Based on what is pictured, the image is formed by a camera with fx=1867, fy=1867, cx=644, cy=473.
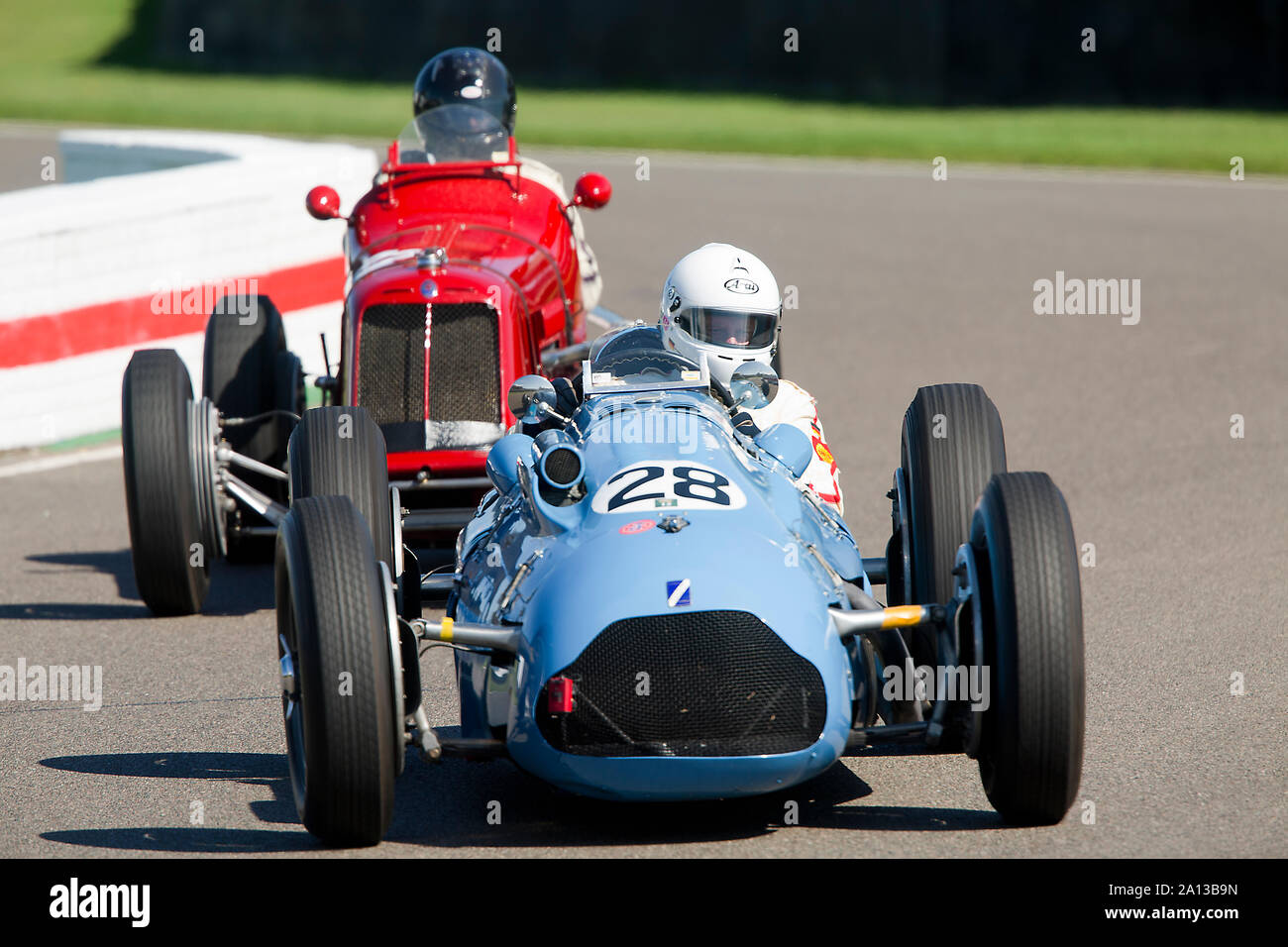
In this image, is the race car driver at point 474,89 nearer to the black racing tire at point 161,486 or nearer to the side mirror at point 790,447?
the black racing tire at point 161,486

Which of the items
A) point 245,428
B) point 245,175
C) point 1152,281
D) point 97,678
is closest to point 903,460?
Result: point 97,678

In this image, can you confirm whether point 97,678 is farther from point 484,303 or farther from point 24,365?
point 24,365

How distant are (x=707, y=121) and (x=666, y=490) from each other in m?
25.8

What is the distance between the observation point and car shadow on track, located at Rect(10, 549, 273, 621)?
757 centimetres


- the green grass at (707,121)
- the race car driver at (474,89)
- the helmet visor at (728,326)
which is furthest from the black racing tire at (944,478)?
the green grass at (707,121)

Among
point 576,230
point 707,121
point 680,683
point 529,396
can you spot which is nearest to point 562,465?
point 680,683

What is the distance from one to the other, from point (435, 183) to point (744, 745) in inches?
193

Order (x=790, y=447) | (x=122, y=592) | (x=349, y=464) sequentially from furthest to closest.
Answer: (x=122, y=592), (x=349, y=464), (x=790, y=447)

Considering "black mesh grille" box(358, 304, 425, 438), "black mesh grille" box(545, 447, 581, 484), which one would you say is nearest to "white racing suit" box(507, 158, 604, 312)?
"black mesh grille" box(358, 304, 425, 438)

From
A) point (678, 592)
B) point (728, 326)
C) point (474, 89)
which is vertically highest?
point (474, 89)

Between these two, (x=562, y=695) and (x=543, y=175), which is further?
(x=543, y=175)

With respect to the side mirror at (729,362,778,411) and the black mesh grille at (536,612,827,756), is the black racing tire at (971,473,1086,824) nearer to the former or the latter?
the black mesh grille at (536,612,827,756)

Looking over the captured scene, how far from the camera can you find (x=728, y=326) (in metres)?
6.60

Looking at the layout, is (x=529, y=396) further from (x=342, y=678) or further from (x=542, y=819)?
(x=342, y=678)
